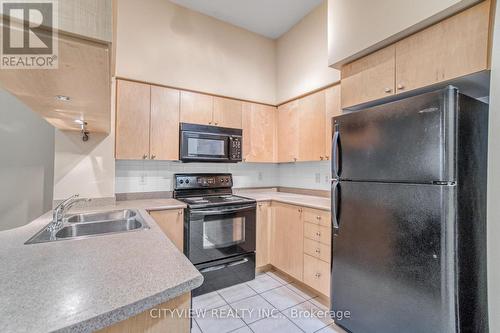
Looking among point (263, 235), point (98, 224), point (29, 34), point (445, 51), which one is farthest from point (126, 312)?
point (263, 235)

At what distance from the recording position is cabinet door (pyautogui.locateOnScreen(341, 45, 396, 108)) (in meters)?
1.71

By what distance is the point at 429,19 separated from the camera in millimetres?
1437

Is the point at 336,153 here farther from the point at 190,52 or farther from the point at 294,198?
the point at 190,52

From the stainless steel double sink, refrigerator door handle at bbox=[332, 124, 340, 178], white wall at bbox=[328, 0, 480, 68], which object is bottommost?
the stainless steel double sink

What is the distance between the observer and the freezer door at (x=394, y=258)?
4.02 feet

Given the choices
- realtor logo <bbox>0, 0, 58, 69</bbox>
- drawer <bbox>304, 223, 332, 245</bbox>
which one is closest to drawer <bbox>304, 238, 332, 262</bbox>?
drawer <bbox>304, 223, 332, 245</bbox>

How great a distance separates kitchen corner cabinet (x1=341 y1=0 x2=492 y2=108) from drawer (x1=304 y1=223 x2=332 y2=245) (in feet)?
3.72

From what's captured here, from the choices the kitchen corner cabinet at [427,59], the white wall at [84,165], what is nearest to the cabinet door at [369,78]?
the kitchen corner cabinet at [427,59]

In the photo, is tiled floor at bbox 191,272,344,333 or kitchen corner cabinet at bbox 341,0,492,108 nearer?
kitchen corner cabinet at bbox 341,0,492,108

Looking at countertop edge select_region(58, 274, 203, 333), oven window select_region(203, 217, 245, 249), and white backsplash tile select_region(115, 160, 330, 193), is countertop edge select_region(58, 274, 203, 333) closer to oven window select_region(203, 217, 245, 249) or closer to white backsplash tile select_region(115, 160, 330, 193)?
oven window select_region(203, 217, 245, 249)

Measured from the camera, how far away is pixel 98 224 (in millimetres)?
1687

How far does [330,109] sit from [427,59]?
1051 mm

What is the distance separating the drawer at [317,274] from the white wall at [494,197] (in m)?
1.05

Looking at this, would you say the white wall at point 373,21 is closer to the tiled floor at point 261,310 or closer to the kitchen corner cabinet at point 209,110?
the kitchen corner cabinet at point 209,110
